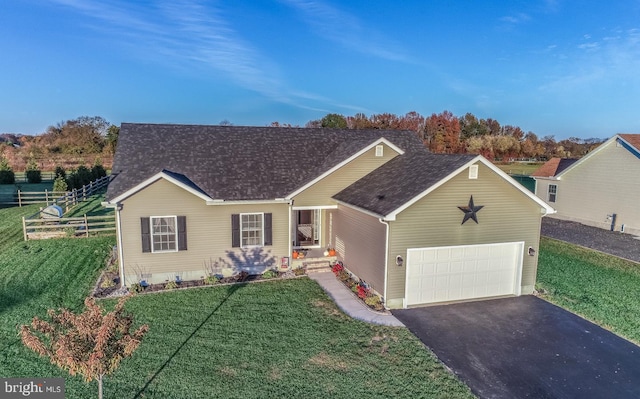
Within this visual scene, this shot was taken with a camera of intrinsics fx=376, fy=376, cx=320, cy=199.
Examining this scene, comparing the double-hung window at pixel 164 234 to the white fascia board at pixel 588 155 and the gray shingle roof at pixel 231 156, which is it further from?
the white fascia board at pixel 588 155

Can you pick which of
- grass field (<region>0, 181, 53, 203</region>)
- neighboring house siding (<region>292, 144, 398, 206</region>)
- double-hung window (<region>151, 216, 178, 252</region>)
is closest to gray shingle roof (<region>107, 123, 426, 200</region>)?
neighboring house siding (<region>292, 144, 398, 206</region>)

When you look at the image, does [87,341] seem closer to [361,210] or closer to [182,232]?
[182,232]

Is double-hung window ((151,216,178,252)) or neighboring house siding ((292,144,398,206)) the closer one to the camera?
double-hung window ((151,216,178,252))

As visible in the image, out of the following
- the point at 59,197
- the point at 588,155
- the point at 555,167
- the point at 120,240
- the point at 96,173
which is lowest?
the point at 59,197

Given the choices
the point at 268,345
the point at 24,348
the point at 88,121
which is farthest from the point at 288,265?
the point at 88,121

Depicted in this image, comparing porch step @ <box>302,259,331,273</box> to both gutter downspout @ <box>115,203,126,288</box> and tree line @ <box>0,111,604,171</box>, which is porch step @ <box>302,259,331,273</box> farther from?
tree line @ <box>0,111,604,171</box>

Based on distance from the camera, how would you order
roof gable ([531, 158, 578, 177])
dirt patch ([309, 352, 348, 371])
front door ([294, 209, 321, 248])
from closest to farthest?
dirt patch ([309, 352, 348, 371]) → front door ([294, 209, 321, 248]) → roof gable ([531, 158, 578, 177])

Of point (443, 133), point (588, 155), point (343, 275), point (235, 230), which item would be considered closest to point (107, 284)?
point (235, 230)

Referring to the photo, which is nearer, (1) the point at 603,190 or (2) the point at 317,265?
(2) the point at 317,265
